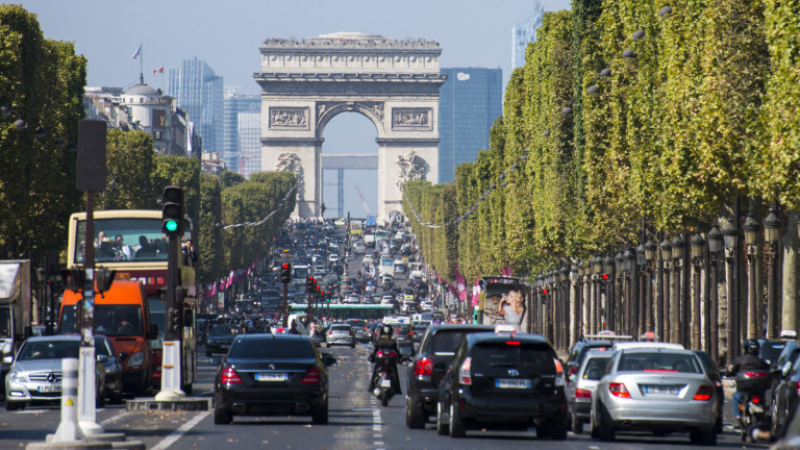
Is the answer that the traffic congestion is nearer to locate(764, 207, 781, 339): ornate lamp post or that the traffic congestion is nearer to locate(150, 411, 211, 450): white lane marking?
locate(150, 411, 211, 450): white lane marking

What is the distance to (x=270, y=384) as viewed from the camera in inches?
1024

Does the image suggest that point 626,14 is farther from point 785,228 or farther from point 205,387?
point 205,387

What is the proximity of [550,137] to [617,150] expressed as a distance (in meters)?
16.6

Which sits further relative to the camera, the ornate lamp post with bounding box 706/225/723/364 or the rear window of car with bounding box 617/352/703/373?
the ornate lamp post with bounding box 706/225/723/364

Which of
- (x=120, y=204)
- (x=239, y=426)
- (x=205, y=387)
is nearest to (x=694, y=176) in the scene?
(x=205, y=387)

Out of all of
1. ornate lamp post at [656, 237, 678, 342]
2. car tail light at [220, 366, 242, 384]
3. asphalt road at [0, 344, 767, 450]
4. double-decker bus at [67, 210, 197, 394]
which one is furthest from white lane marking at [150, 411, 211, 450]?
ornate lamp post at [656, 237, 678, 342]

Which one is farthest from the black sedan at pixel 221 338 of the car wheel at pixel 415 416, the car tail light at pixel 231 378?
the car tail light at pixel 231 378

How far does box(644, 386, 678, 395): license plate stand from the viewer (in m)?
23.6

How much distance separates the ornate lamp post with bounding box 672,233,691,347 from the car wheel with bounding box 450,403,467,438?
2592 cm

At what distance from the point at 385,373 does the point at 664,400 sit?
12.1 metres

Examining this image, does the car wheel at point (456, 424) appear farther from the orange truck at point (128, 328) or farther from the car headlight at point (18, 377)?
A: the orange truck at point (128, 328)

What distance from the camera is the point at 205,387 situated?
43750 millimetres

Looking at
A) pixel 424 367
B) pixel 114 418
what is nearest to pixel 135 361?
pixel 114 418

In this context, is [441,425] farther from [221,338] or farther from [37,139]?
[221,338]
